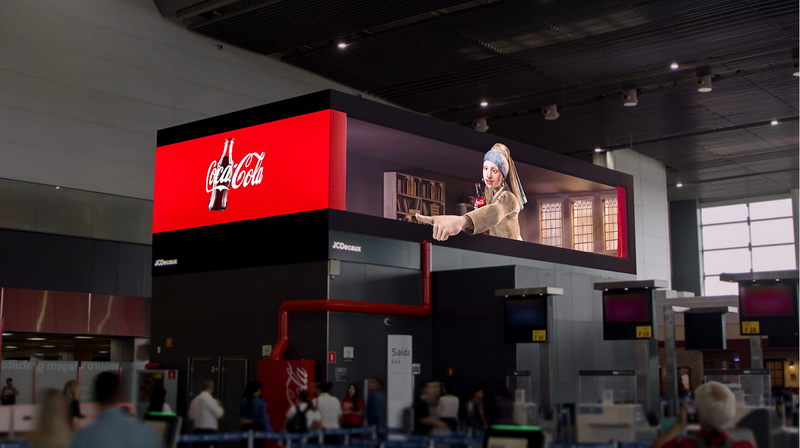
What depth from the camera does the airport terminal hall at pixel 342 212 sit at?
12359mm

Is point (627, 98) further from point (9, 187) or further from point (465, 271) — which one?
point (9, 187)

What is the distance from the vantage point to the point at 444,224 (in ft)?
49.5

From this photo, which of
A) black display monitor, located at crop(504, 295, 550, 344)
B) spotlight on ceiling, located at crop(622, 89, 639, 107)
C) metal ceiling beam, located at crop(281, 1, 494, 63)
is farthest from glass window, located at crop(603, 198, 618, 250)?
black display monitor, located at crop(504, 295, 550, 344)

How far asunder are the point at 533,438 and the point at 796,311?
808cm

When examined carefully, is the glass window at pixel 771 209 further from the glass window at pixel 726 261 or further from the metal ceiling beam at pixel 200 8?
the metal ceiling beam at pixel 200 8

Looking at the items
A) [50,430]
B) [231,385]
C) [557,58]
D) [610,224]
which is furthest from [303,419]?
[610,224]

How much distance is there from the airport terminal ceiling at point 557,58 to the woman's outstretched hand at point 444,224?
3.96 meters

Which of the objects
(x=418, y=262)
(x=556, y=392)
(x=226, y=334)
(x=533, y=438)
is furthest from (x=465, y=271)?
(x=533, y=438)

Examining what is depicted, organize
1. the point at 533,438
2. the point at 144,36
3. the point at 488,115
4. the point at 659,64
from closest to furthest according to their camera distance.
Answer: the point at 533,438, the point at 144,36, the point at 659,64, the point at 488,115

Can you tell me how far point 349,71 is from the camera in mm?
19375

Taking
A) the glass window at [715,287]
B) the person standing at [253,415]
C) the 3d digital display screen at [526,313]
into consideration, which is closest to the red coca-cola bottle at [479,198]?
the 3d digital display screen at [526,313]

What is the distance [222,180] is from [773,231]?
25456 mm

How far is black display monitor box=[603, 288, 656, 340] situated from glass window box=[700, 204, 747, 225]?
23615mm

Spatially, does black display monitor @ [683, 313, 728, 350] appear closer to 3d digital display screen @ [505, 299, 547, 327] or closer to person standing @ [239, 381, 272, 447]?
3d digital display screen @ [505, 299, 547, 327]
